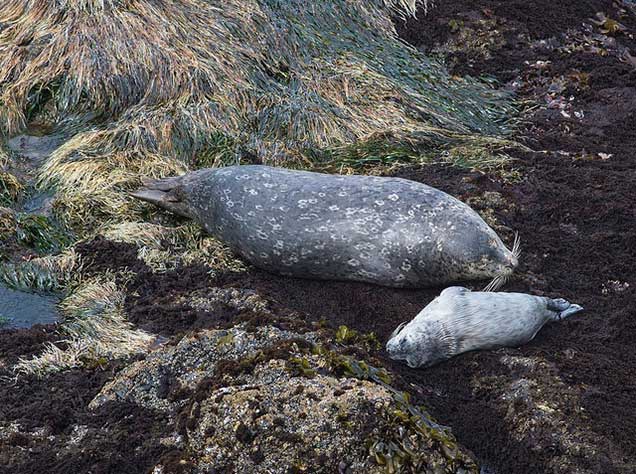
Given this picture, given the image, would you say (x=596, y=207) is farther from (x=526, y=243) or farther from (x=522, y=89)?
(x=522, y=89)

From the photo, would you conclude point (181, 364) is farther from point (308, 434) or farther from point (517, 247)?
point (517, 247)

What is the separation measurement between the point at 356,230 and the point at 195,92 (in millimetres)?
2479

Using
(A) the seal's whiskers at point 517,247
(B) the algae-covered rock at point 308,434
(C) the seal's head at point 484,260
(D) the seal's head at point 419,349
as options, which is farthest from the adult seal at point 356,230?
(B) the algae-covered rock at point 308,434

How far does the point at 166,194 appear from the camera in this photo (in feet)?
22.0

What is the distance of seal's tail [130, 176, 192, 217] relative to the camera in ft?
21.8

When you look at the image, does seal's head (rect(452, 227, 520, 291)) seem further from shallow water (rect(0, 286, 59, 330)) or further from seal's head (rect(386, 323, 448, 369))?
shallow water (rect(0, 286, 59, 330))

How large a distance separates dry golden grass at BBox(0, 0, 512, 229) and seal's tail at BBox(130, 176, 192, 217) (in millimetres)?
137

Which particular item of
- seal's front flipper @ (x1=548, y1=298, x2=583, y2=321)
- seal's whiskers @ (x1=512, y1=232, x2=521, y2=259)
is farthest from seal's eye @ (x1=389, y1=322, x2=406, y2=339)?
seal's whiskers @ (x1=512, y1=232, x2=521, y2=259)

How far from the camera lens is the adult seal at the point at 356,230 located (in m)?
5.75

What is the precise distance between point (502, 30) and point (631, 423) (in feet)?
19.4

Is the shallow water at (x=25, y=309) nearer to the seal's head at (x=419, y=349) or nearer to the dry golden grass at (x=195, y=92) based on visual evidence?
the dry golden grass at (x=195, y=92)

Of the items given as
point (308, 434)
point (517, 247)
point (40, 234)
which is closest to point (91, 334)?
point (40, 234)

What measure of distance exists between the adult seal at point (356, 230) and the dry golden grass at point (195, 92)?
1.03 meters

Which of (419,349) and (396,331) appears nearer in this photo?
(419,349)
